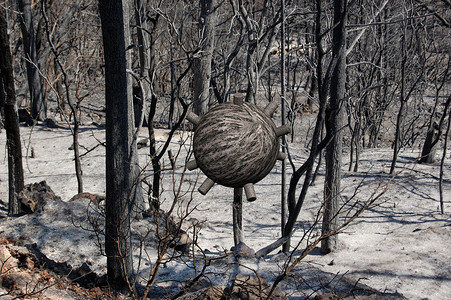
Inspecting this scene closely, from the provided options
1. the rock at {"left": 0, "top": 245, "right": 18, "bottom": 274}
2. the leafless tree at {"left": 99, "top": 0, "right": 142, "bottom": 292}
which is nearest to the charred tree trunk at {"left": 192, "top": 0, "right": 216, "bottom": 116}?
the leafless tree at {"left": 99, "top": 0, "right": 142, "bottom": 292}

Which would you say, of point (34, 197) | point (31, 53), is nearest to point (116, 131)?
point (34, 197)

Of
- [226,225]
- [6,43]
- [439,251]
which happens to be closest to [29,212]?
→ [6,43]

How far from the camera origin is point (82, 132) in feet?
52.3

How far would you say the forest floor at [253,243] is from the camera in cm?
527

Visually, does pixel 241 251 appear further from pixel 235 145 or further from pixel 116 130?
pixel 235 145

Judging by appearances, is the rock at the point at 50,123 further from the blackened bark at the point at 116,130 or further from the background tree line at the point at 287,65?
the blackened bark at the point at 116,130

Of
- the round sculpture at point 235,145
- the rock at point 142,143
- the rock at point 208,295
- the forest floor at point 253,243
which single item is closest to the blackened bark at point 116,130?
the forest floor at point 253,243

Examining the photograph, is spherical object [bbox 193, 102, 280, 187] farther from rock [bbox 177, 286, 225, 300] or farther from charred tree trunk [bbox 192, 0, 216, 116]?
charred tree trunk [bbox 192, 0, 216, 116]

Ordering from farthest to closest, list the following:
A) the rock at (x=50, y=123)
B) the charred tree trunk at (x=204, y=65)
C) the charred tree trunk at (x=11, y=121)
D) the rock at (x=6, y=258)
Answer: the rock at (x=50, y=123)
the charred tree trunk at (x=204, y=65)
the charred tree trunk at (x=11, y=121)
the rock at (x=6, y=258)

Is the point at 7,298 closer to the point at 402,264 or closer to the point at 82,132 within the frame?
the point at 402,264

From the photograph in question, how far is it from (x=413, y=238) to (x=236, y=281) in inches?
188

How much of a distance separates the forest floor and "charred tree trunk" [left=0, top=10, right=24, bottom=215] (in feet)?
2.10

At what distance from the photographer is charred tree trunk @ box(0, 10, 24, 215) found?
7.99 meters

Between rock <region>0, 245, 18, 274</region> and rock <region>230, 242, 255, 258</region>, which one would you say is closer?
rock <region>0, 245, 18, 274</region>
